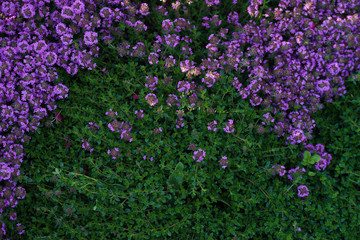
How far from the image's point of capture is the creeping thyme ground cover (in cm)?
352

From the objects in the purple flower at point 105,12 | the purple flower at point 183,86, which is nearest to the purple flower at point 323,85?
the purple flower at point 183,86

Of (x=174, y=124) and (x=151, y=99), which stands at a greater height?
(x=151, y=99)

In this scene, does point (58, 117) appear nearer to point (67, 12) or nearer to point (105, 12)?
point (67, 12)

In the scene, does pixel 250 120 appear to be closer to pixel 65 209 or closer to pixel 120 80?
pixel 120 80

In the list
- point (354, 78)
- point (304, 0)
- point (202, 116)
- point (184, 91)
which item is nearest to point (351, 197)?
point (354, 78)

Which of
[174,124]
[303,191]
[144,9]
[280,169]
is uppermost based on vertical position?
[144,9]

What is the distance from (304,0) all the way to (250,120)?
1770 mm

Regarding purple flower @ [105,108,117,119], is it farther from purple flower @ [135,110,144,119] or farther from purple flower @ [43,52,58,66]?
purple flower @ [43,52,58,66]

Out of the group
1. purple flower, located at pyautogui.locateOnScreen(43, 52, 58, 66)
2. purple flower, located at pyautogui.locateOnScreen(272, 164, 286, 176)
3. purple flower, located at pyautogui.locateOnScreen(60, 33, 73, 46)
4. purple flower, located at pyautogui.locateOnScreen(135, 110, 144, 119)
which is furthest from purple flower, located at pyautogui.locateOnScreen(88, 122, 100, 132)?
purple flower, located at pyautogui.locateOnScreen(272, 164, 286, 176)

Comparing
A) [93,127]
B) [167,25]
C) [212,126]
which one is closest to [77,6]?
[167,25]

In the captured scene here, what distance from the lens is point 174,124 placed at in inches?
146

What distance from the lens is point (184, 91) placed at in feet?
12.0

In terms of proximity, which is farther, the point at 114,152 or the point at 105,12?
the point at 105,12

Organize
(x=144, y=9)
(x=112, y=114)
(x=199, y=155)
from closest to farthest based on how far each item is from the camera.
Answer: (x=199, y=155), (x=112, y=114), (x=144, y=9)
